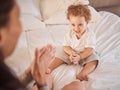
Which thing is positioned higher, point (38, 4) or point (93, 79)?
point (38, 4)

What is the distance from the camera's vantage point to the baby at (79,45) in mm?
1518

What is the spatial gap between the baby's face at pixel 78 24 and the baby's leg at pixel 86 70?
0.20 m

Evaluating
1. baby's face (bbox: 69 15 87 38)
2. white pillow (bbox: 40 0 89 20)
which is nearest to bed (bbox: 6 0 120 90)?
white pillow (bbox: 40 0 89 20)

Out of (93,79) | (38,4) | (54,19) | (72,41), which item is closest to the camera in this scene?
(93,79)

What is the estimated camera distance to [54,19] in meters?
2.23

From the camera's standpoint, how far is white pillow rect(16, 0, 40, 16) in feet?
7.39

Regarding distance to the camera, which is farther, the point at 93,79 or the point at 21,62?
the point at 21,62

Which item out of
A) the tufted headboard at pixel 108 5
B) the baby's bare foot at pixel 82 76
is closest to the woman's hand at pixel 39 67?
the baby's bare foot at pixel 82 76

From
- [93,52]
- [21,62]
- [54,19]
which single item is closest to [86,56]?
[93,52]

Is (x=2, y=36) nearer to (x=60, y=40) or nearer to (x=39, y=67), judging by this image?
(x=39, y=67)

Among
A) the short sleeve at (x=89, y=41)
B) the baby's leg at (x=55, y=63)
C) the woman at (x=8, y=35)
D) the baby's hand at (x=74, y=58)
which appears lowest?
the baby's leg at (x=55, y=63)

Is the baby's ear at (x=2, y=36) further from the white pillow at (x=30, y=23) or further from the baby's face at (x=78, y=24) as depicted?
the white pillow at (x=30, y=23)

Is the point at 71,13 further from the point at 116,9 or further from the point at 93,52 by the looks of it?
the point at 116,9

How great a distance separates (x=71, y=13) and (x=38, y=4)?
961 millimetres
